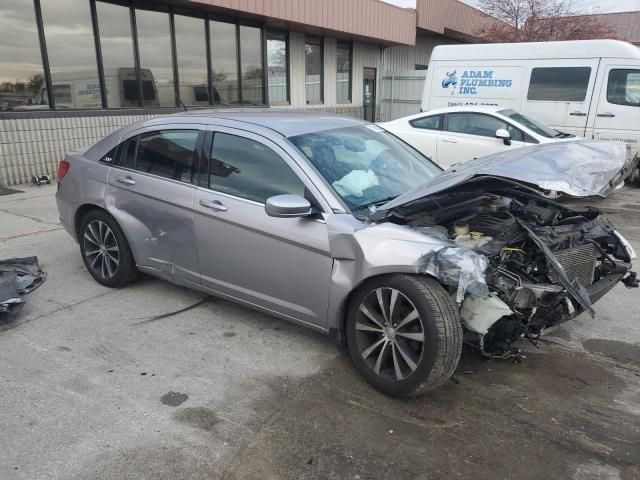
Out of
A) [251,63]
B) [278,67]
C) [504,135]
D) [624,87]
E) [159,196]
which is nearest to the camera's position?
[159,196]

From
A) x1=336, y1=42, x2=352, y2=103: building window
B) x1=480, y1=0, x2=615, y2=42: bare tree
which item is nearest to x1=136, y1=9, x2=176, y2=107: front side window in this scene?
x1=336, y1=42, x2=352, y2=103: building window

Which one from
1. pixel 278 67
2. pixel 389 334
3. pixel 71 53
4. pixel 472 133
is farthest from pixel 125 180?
pixel 278 67

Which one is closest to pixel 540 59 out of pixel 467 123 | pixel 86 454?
pixel 467 123

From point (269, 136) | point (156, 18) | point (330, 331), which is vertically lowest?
point (330, 331)

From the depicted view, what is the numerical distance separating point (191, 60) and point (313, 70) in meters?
5.07

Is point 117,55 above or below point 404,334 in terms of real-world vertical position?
above

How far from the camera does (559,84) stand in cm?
983

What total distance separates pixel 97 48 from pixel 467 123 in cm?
697

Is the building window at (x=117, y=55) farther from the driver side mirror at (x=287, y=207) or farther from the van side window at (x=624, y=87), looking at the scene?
the van side window at (x=624, y=87)

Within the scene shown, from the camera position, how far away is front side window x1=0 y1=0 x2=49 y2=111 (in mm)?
8562

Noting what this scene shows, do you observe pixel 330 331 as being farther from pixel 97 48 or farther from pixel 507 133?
pixel 97 48

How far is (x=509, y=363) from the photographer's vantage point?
135 inches

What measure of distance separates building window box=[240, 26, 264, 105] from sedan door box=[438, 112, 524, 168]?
628cm

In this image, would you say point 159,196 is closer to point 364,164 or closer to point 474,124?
point 364,164
